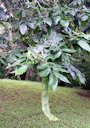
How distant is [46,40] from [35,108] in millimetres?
3686

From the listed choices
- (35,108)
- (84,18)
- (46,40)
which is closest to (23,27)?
(46,40)

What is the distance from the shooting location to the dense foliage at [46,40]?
145 centimetres

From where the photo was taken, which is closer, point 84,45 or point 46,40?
point 84,45

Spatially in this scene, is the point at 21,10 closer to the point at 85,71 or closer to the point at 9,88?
the point at 9,88

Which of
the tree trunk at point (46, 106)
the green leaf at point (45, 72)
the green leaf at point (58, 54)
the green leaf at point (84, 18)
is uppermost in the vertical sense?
the green leaf at point (84, 18)

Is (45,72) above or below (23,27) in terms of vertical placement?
below

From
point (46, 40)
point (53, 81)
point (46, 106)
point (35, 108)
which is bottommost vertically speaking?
point (35, 108)

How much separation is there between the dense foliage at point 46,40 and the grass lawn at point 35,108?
2284 millimetres

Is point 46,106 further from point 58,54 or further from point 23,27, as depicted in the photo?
point 23,27

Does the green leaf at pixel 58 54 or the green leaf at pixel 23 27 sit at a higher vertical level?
the green leaf at pixel 23 27

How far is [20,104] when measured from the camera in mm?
5539

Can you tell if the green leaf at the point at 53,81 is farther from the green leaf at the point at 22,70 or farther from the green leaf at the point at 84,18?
the green leaf at the point at 84,18

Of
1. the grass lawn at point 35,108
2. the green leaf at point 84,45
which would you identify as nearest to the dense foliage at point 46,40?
the green leaf at point 84,45

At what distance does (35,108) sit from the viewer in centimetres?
525
